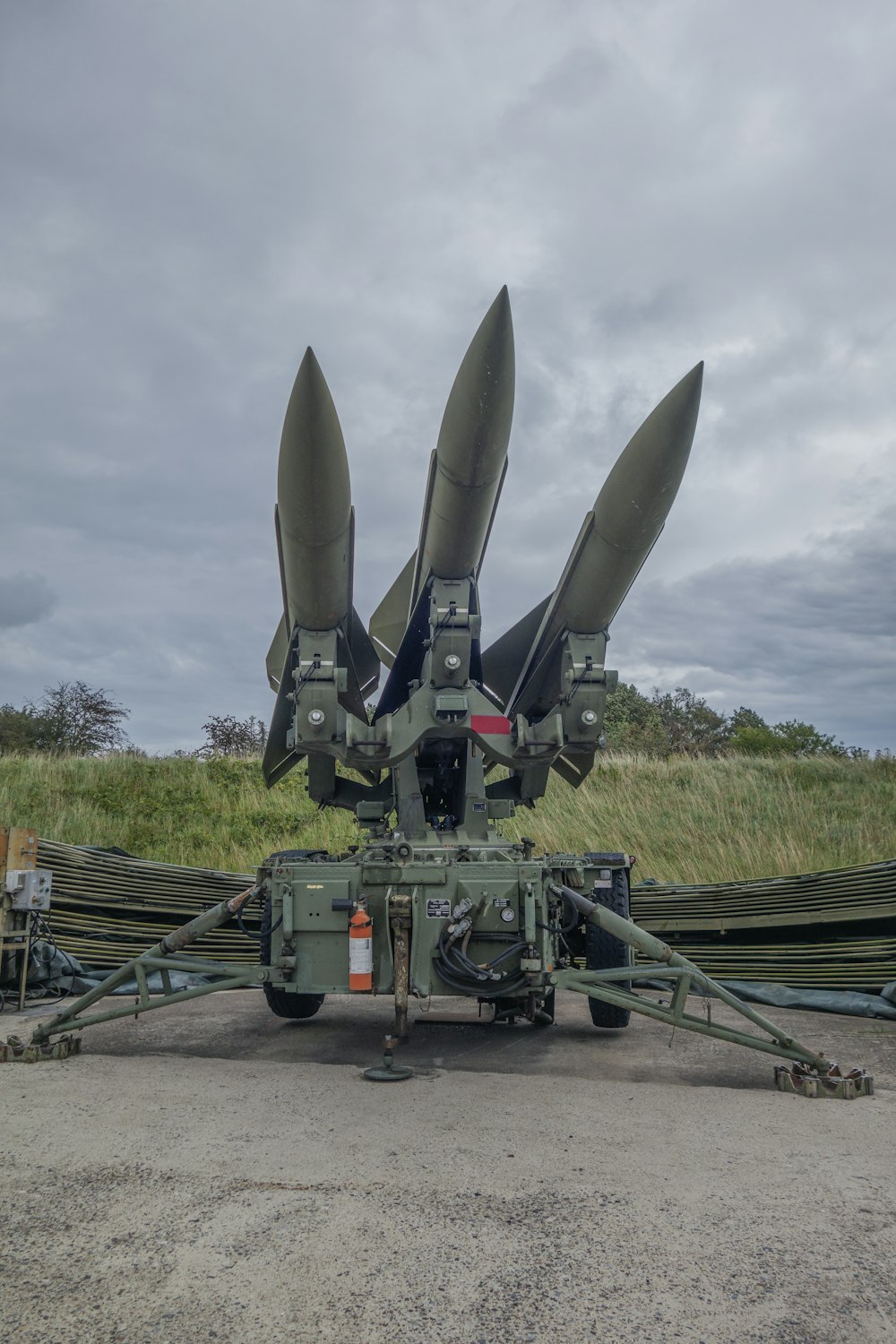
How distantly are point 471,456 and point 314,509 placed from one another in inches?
32.7

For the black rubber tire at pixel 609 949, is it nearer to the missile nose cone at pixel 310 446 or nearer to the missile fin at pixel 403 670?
the missile fin at pixel 403 670

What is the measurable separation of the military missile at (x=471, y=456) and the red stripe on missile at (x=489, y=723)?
2.58 ft

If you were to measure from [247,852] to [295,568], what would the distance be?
6761mm

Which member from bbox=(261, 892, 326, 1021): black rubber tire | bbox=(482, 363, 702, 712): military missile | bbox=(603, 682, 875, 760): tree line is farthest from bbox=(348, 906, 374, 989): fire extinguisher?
bbox=(603, 682, 875, 760): tree line

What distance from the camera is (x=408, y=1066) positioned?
13.5 feet

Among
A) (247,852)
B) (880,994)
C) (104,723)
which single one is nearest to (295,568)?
(880,994)

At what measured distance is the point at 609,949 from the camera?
Answer: 4.80 m

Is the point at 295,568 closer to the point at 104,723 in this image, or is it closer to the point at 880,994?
the point at 880,994

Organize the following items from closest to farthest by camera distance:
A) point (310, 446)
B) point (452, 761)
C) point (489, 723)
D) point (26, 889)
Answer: point (310, 446), point (489, 723), point (26, 889), point (452, 761)

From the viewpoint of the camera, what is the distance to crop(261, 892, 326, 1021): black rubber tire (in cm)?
463

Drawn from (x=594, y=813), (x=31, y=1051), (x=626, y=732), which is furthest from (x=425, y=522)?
(x=626, y=732)

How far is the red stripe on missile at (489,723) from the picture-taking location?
499 centimetres

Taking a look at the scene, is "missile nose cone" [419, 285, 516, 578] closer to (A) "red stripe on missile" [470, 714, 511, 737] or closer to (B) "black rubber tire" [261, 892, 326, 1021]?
(A) "red stripe on missile" [470, 714, 511, 737]

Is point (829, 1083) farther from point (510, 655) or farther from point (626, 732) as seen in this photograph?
point (626, 732)
